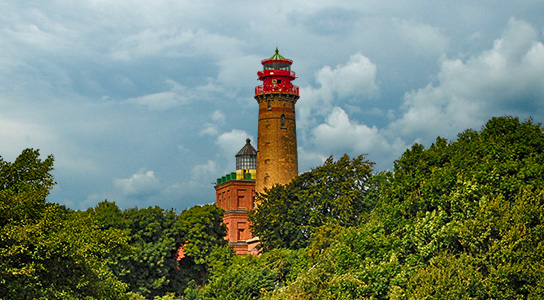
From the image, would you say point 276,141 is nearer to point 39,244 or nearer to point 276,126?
point 276,126

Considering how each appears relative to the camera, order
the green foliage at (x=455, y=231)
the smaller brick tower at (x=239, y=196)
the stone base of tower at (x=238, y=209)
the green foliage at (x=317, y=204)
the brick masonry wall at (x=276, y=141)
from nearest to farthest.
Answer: the green foliage at (x=455, y=231) < the green foliage at (x=317, y=204) < the brick masonry wall at (x=276, y=141) < the stone base of tower at (x=238, y=209) < the smaller brick tower at (x=239, y=196)

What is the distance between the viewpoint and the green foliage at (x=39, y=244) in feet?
111

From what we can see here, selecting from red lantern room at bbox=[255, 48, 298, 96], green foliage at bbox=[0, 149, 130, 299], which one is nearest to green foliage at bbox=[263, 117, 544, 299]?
green foliage at bbox=[0, 149, 130, 299]

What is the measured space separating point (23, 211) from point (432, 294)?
1685 cm

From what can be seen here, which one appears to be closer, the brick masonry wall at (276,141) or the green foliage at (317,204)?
the green foliage at (317,204)

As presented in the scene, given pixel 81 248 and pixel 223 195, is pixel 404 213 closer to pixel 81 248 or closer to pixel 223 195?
pixel 81 248

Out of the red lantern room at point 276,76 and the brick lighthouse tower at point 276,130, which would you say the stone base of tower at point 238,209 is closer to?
the brick lighthouse tower at point 276,130

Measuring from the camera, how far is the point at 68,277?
36719 millimetres

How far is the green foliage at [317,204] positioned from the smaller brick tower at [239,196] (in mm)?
24033

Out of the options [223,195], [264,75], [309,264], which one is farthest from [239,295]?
[223,195]

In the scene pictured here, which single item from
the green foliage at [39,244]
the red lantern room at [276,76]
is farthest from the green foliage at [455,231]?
the red lantern room at [276,76]

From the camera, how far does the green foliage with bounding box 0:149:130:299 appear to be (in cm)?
3372

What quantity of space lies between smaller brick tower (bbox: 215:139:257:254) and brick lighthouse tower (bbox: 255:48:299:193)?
9.61m

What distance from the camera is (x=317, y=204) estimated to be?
64688mm
